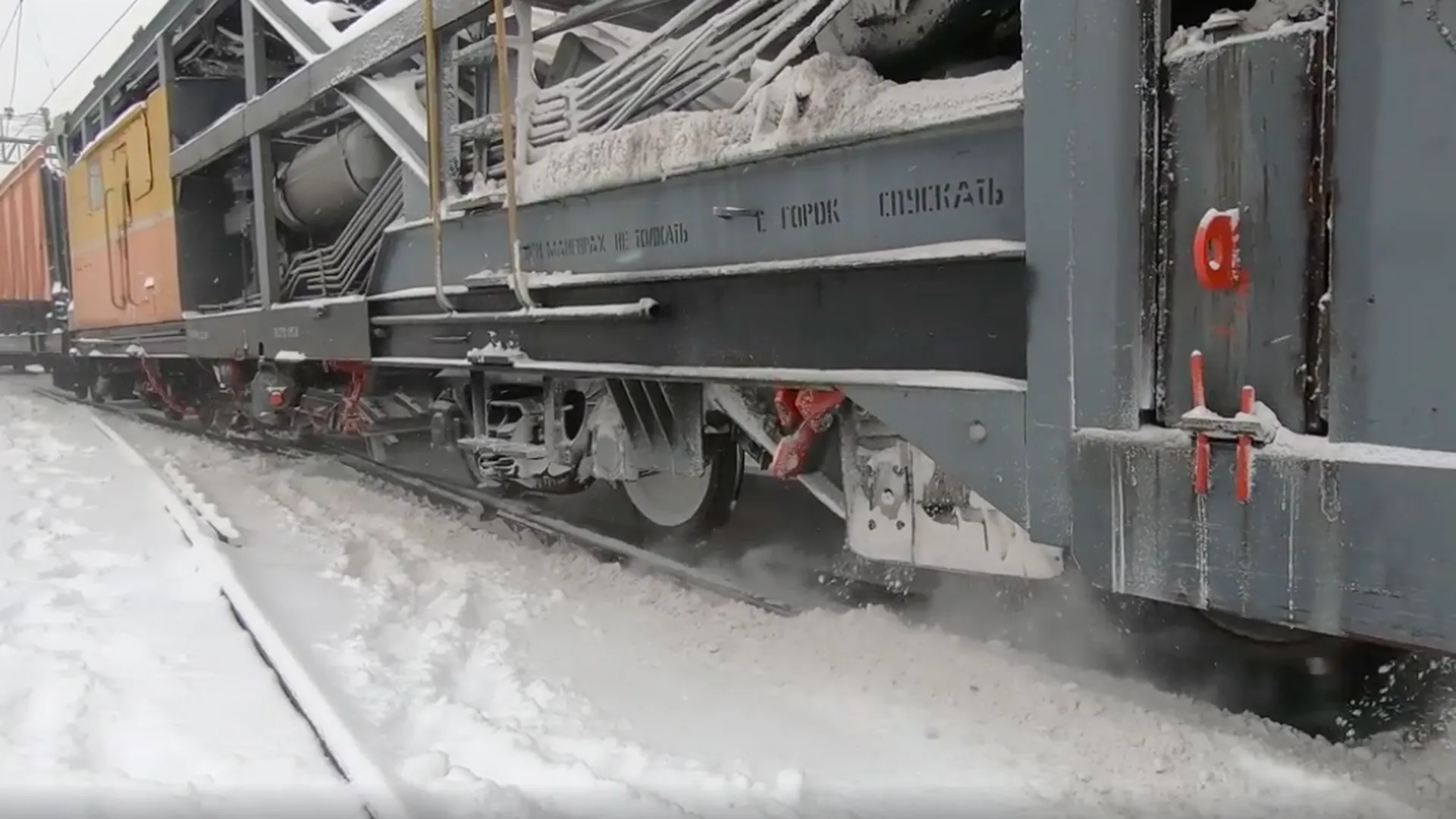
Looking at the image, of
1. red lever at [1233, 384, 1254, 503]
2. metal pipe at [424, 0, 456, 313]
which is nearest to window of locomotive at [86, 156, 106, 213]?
metal pipe at [424, 0, 456, 313]

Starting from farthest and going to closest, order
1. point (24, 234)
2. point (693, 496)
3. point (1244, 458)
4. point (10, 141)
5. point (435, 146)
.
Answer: point (10, 141)
point (24, 234)
point (693, 496)
point (435, 146)
point (1244, 458)

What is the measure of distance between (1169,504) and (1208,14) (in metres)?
1.07

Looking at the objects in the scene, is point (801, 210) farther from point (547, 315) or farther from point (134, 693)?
point (134, 693)

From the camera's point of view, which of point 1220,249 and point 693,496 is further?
point 693,496

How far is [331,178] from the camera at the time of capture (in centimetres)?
650

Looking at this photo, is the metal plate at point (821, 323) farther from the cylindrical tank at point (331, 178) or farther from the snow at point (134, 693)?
the cylindrical tank at point (331, 178)

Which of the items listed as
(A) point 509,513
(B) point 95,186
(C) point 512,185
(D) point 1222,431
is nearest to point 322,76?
(C) point 512,185

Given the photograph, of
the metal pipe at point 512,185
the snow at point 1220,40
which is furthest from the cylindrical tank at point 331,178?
the snow at point 1220,40

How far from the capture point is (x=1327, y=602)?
6.46 feet

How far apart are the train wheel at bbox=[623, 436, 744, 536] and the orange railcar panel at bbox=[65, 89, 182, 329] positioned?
17.4 feet

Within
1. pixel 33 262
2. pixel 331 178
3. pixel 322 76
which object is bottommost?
pixel 331 178

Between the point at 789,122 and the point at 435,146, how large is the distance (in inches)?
88.6

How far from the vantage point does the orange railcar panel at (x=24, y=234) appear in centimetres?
1348

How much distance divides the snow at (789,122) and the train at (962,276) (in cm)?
1
